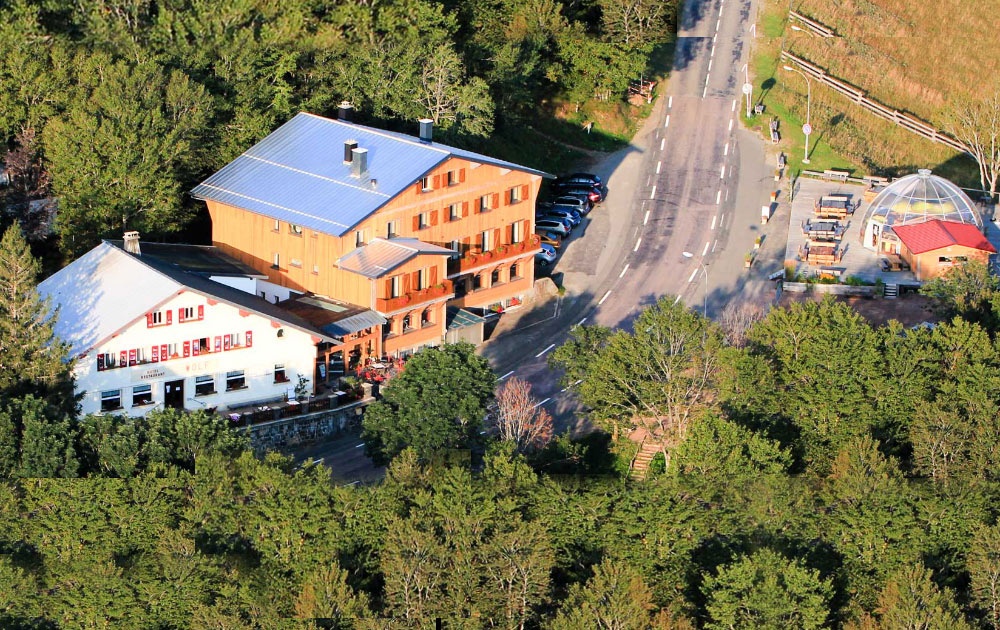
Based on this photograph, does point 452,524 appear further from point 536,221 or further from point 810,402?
point 536,221

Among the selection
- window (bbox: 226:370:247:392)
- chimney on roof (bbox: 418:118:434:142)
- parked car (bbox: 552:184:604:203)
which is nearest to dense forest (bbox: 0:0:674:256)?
chimney on roof (bbox: 418:118:434:142)

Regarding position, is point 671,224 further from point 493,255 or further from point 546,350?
point 546,350

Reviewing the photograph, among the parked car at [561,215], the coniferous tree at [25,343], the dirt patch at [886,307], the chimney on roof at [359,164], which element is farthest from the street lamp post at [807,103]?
the coniferous tree at [25,343]

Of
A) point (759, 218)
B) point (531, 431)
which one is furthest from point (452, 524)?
point (759, 218)

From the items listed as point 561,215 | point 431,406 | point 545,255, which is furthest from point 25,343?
point 561,215

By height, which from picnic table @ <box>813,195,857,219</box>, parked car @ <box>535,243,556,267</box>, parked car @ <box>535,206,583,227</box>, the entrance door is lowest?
the entrance door

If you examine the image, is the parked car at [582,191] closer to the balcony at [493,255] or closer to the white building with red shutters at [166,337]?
the balcony at [493,255]

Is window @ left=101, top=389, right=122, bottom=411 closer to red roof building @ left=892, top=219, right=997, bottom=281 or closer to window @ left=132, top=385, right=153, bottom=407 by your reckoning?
window @ left=132, top=385, right=153, bottom=407
